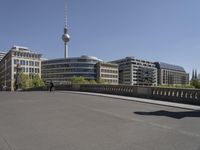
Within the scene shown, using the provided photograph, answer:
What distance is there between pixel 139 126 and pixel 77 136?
8.84 feet

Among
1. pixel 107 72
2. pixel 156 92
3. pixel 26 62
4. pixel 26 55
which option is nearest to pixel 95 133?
pixel 156 92

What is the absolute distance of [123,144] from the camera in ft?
22.0

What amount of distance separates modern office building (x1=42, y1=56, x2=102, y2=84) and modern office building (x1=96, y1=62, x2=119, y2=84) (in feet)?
10.1

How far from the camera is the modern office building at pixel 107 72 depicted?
527 feet

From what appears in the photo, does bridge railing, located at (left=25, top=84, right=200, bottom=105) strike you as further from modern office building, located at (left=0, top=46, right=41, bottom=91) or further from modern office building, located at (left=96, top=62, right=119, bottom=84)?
modern office building, located at (left=96, top=62, right=119, bottom=84)

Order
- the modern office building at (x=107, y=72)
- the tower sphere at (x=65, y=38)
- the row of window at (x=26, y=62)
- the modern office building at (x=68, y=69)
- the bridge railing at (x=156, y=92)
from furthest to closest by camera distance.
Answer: the tower sphere at (x=65, y=38), the modern office building at (x=107, y=72), the modern office building at (x=68, y=69), the row of window at (x=26, y=62), the bridge railing at (x=156, y=92)

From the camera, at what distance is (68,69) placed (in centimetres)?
15450

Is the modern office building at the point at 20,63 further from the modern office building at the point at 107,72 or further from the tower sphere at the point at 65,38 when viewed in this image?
the modern office building at the point at 107,72

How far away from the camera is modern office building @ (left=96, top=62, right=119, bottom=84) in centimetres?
16062

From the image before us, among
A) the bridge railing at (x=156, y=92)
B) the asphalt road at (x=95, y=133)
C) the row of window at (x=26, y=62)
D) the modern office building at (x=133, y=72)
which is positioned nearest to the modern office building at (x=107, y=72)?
the modern office building at (x=133, y=72)

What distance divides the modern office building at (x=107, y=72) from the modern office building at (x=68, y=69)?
3.07 meters

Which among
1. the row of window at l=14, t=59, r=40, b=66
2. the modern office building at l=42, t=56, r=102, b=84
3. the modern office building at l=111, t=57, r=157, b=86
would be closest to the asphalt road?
the row of window at l=14, t=59, r=40, b=66

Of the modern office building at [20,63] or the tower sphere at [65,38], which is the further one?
the tower sphere at [65,38]

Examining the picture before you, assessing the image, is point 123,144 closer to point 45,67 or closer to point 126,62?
point 45,67
